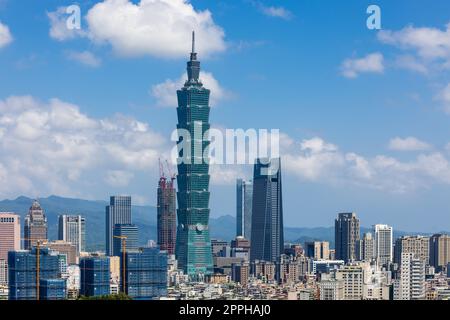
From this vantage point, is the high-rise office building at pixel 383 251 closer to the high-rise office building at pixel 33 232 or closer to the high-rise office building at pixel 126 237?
the high-rise office building at pixel 126 237

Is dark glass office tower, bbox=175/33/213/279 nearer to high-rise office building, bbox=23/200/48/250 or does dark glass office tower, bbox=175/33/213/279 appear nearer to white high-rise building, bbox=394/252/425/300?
high-rise office building, bbox=23/200/48/250

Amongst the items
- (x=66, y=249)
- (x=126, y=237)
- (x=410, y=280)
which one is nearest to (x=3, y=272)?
(x=126, y=237)

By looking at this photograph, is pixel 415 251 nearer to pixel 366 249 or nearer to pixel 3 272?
pixel 366 249

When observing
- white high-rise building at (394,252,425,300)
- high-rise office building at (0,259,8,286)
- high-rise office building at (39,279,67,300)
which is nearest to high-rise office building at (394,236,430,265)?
white high-rise building at (394,252,425,300)

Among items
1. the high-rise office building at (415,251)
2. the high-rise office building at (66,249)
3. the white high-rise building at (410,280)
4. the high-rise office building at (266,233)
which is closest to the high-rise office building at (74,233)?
the high-rise office building at (66,249)
